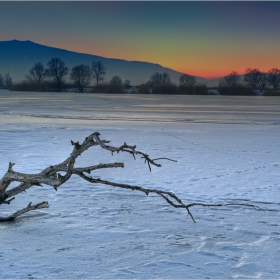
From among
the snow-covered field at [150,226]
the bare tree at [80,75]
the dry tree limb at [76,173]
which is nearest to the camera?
the snow-covered field at [150,226]

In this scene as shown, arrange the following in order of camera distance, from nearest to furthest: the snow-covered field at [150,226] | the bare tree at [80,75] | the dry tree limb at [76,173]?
the snow-covered field at [150,226] → the dry tree limb at [76,173] → the bare tree at [80,75]

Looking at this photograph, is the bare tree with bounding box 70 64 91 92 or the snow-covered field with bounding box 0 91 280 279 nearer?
the snow-covered field with bounding box 0 91 280 279

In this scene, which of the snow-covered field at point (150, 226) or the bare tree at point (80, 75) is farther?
the bare tree at point (80, 75)

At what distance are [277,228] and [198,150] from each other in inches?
170

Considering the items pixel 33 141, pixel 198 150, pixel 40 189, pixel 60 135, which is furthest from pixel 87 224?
pixel 60 135

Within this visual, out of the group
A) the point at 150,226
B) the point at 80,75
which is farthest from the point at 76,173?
the point at 80,75

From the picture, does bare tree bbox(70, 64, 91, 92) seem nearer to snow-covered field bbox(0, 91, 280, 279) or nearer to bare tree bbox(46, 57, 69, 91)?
bare tree bbox(46, 57, 69, 91)

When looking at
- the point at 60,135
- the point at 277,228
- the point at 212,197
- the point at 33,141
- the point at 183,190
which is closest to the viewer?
the point at 277,228

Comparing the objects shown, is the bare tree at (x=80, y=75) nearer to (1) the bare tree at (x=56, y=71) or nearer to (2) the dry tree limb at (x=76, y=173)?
(1) the bare tree at (x=56, y=71)

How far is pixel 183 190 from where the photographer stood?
4.84 meters

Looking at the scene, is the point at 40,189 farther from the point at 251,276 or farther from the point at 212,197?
the point at 251,276

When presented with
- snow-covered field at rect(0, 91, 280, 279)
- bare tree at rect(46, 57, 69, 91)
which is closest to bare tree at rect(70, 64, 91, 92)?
bare tree at rect(46, 57, 69, 91)

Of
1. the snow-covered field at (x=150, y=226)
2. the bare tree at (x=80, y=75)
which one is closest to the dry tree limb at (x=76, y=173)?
the snow-covered field at (x=150, y=226)

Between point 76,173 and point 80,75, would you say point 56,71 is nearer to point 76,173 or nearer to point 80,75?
point 80,75
